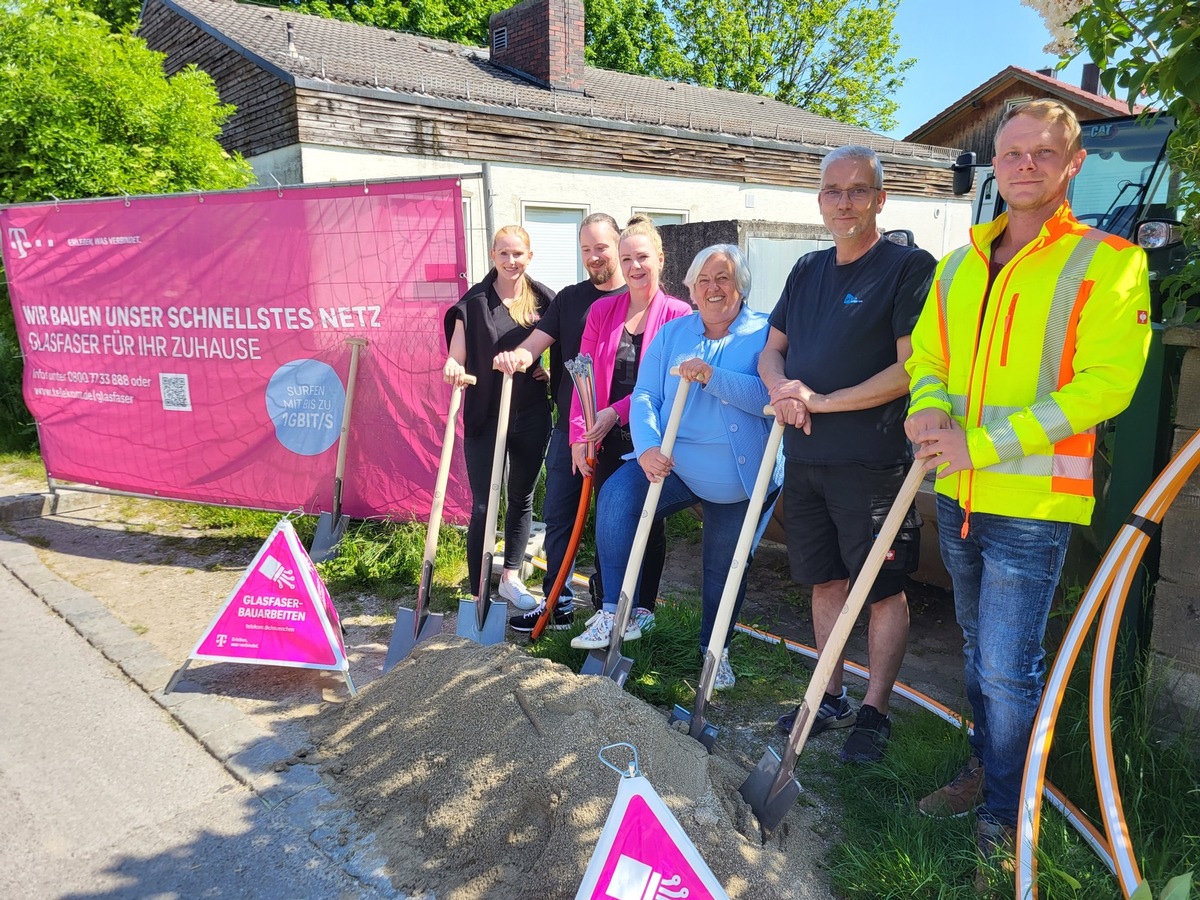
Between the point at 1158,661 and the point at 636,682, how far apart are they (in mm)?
1919

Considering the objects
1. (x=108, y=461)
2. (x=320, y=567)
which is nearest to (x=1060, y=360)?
(x=320, y=567)

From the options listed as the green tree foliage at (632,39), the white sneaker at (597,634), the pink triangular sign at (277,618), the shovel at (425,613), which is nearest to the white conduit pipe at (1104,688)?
the white sneaker at (597,634)

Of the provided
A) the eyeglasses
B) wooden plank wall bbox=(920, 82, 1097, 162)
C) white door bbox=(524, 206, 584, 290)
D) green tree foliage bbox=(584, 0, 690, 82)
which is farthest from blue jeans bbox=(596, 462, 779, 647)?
green tree foliage bbox=(584, 0, 690, 82)

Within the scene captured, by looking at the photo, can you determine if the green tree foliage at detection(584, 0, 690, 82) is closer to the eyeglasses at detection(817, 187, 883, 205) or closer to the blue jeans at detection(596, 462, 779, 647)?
the blue jeans at detection(596, 462, 779, 647)

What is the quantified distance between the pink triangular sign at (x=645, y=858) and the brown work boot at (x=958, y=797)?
1163mm

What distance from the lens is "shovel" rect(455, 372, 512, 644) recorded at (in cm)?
403

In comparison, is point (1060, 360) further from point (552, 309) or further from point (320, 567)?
point (320, 567)

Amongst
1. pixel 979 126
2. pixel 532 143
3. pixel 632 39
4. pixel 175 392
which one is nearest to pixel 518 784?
pixel 175 392

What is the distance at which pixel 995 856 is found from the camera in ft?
7.80

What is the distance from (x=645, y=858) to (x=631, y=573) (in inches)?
61.9

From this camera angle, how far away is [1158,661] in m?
2.80

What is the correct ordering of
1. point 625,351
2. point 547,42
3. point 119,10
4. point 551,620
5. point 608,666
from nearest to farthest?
point 608,666, point 625,351, point 551,620, point 547,42, point 119,10

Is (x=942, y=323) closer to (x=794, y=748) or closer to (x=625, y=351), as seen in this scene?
(x=794, y=748)

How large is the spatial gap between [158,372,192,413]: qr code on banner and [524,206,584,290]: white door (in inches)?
382
